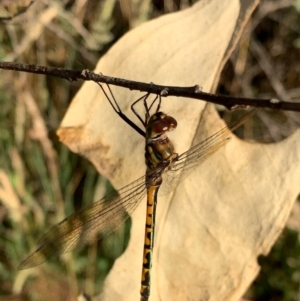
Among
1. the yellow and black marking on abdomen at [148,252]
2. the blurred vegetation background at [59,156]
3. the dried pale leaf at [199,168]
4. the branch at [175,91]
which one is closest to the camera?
the branch at [175,91]

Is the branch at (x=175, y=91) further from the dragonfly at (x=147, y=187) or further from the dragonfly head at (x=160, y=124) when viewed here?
the dragonfly head at (x=160, y=124)

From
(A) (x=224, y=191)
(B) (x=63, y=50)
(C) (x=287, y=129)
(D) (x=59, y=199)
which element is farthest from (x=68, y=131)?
(C) (x=287, y=129)

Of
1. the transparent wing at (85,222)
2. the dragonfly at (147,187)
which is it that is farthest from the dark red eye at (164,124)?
the transparent wing at (85,222)

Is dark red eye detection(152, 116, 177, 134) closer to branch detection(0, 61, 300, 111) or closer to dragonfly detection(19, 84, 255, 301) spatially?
dragonfly detection(19, 84, 255, 301)

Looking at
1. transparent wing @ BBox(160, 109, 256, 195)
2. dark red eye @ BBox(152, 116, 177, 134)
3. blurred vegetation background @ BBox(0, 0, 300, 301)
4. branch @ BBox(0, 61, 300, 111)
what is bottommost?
branch @ BBox(0, 61, 300, 111)

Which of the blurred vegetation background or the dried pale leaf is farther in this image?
the blurred vegetation background

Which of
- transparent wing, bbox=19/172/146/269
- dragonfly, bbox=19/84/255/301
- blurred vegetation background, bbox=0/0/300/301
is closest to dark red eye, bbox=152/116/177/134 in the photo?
dragonfly, bbox=19/84/255/301

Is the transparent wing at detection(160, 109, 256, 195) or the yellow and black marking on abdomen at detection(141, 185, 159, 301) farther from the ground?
the transparent wing at detection(160, 109, 256, 195)

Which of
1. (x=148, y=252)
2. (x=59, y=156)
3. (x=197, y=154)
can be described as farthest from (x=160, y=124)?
(x=59, y=156)
